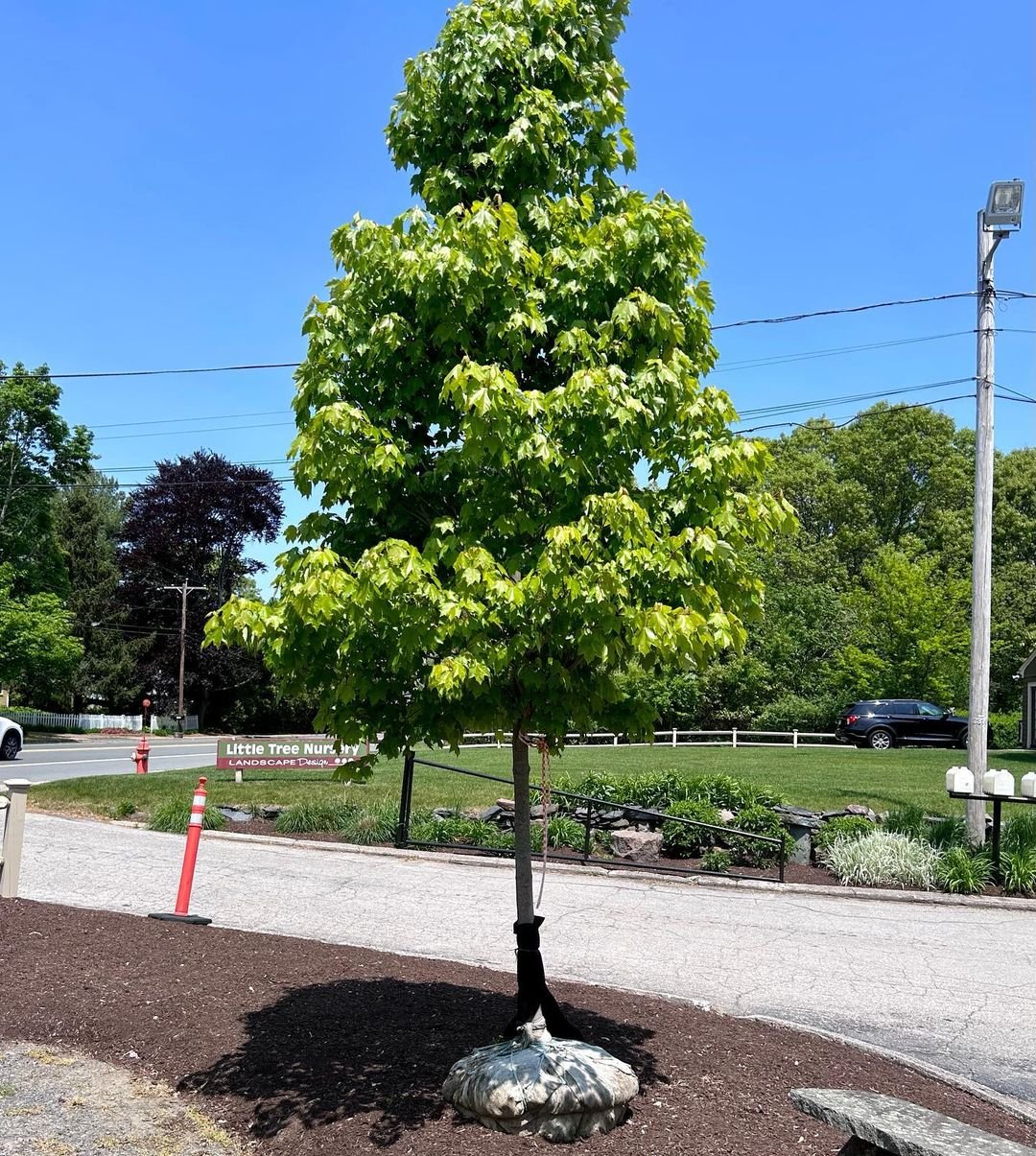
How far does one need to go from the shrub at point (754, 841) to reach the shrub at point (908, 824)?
130 cm

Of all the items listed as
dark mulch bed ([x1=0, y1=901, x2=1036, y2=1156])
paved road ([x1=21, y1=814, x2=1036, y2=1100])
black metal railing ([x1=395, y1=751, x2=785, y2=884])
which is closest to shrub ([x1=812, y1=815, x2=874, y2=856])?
black metal railing ([x1=395, y1=751, x2=785, y2=884])

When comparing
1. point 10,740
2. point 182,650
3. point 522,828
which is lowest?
point 10,740

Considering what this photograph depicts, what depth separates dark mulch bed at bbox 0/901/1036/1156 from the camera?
14.5 feet

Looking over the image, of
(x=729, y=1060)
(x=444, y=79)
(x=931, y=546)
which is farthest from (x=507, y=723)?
(x=931, y=546)

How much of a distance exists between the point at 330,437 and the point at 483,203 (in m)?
1.23

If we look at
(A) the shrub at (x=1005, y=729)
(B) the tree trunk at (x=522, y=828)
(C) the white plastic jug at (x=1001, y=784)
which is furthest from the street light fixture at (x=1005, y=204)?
(A) the shrub at (x=1005, y=729)

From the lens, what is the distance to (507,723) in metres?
4.76

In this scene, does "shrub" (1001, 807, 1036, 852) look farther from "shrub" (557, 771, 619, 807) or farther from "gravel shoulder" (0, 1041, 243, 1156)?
"gravel shoulder" (0, 1041, 243, 1156)

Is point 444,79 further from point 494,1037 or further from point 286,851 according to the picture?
point 286,851

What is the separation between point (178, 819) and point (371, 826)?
9.69 ft

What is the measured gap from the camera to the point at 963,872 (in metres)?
11.2

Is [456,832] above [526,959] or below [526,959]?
below

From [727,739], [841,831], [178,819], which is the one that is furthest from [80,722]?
[841,831]

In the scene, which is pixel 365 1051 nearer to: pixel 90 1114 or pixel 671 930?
pixel 90 1114
